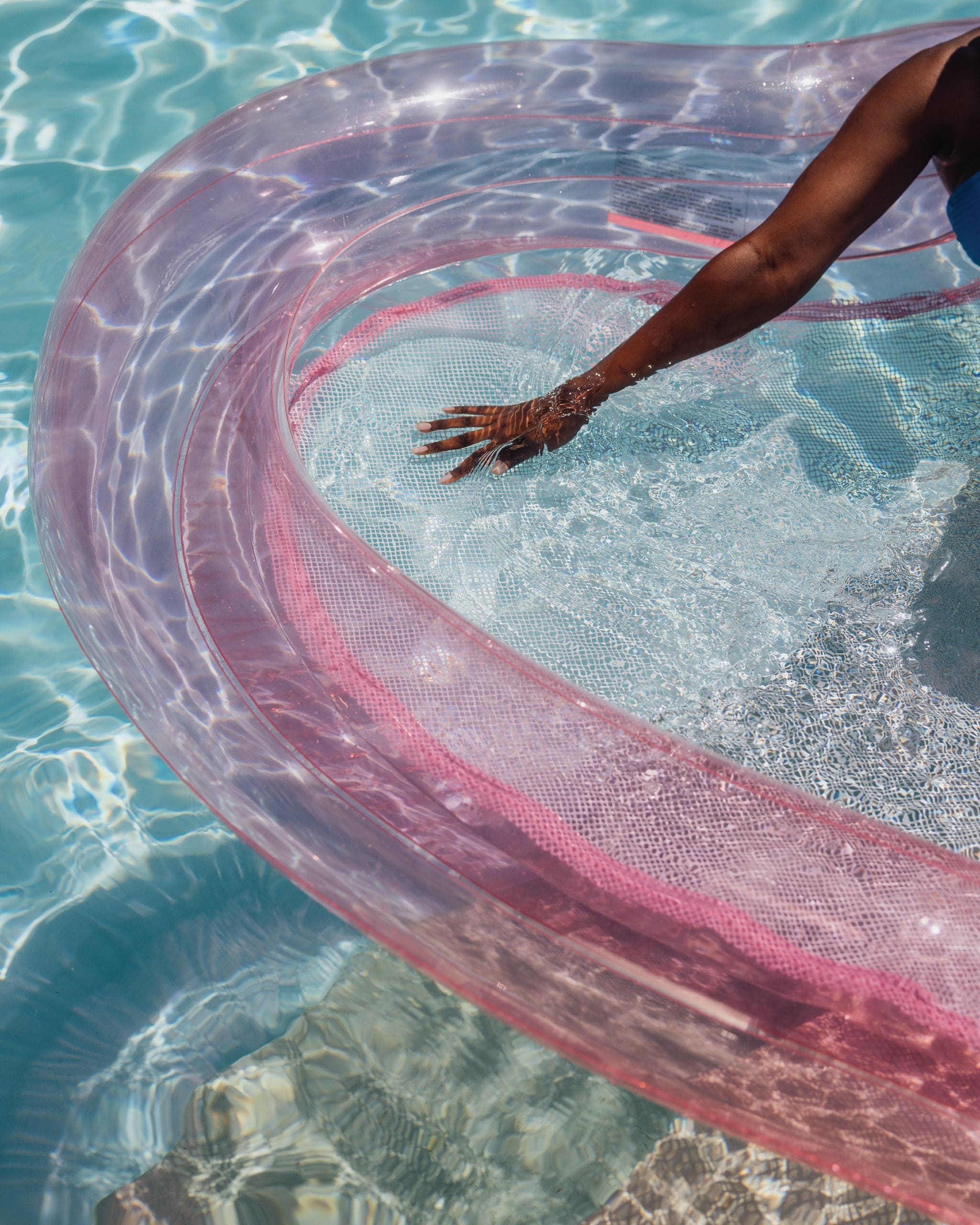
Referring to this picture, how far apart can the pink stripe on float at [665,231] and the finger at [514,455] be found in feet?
3.01

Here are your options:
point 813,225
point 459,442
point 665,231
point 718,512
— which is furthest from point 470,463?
Result: point 665,231

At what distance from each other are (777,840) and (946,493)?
4.17ft

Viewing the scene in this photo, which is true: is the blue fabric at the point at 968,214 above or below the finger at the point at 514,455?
above

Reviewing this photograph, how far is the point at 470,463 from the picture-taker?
7.06ft

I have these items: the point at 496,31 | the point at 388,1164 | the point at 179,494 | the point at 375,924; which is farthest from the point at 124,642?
the point at 496,31

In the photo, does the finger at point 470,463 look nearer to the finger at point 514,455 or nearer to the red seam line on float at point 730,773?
the finger at point 514,455

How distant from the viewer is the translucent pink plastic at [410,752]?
1.30 meters

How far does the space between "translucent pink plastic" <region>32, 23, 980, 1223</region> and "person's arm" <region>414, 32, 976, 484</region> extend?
2.28 ft

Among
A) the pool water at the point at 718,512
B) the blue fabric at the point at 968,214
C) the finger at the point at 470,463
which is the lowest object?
the pool water at the point at 718,512

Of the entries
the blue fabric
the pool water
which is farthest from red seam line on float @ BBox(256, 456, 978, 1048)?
the blue fabric

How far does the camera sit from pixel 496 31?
12.2ft

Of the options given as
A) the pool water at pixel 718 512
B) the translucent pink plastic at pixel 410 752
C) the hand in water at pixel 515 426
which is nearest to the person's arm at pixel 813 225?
the hand in water at pixel 515 426

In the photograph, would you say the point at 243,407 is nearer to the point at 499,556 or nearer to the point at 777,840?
the point at 499,556

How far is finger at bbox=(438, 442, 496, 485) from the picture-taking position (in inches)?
84.0
